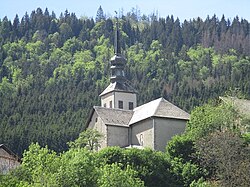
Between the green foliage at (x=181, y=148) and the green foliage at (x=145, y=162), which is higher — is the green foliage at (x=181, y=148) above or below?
above

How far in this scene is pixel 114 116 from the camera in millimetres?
86812

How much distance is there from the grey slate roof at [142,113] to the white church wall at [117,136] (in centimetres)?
55

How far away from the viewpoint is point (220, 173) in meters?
66.1

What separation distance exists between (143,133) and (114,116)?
5.35 metres

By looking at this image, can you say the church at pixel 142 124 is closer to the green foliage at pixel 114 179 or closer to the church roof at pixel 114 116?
the church roof at pixel 114 116

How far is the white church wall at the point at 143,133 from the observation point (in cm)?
8150

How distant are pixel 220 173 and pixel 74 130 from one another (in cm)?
7993

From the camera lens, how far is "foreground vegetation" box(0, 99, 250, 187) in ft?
190

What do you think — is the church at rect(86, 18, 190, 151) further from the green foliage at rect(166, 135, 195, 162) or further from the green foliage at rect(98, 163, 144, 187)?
the green foliage at rect(98, 163, 144, 187)

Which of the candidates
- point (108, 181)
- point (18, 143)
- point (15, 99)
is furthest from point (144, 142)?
point (15, 99)

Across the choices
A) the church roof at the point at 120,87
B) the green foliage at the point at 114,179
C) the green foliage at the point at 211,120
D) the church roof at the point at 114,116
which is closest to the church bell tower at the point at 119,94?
the church roof at the point at 120,87

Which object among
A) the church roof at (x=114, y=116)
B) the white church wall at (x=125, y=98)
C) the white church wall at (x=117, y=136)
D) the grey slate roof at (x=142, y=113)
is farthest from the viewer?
the white church wall at (x=125, y=98)

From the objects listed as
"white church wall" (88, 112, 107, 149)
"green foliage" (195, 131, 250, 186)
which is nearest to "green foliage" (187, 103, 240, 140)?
"green foliage" (195, 131, 250, 186)

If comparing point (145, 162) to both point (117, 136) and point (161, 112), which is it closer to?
point (161, 112)
